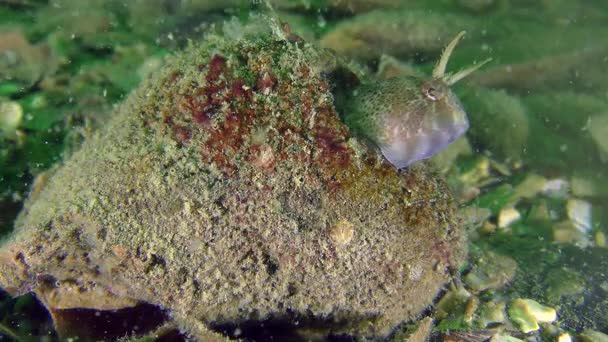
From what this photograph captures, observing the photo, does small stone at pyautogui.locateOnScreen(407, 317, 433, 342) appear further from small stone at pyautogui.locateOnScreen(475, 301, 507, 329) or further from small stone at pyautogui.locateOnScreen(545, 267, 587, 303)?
small stone at pyautogui.locateOnScreen(545, 267, 587, 303)

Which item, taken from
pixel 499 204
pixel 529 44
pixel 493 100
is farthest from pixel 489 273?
pixel 529 44

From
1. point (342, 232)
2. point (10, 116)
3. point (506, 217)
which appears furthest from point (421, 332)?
point (10, 116)

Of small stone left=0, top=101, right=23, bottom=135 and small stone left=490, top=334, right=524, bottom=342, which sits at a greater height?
small stone left=0, top=101, right=23, bottom=135

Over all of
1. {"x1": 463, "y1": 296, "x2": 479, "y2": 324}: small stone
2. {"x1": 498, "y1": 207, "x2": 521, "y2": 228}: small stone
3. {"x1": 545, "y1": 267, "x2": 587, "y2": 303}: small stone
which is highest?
{"x1": 463, "y1": 296, "x2": 479, "y2": 324}: small stone

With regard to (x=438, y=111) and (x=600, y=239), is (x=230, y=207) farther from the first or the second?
(x=600, y=239)

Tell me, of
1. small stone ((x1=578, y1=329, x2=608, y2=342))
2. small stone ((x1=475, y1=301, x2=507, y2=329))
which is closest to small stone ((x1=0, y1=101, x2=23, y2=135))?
small stone ((x1=475, y1=301, x2=507, y2=329))

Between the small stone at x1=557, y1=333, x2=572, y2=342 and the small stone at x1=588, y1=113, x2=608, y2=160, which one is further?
the small stone at x1=588, y1=113, x2=608, y2=160

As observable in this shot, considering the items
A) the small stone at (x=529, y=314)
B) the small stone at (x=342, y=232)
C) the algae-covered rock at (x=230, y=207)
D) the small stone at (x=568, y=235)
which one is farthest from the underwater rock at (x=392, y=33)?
the small stone at (x=529, y=314)
